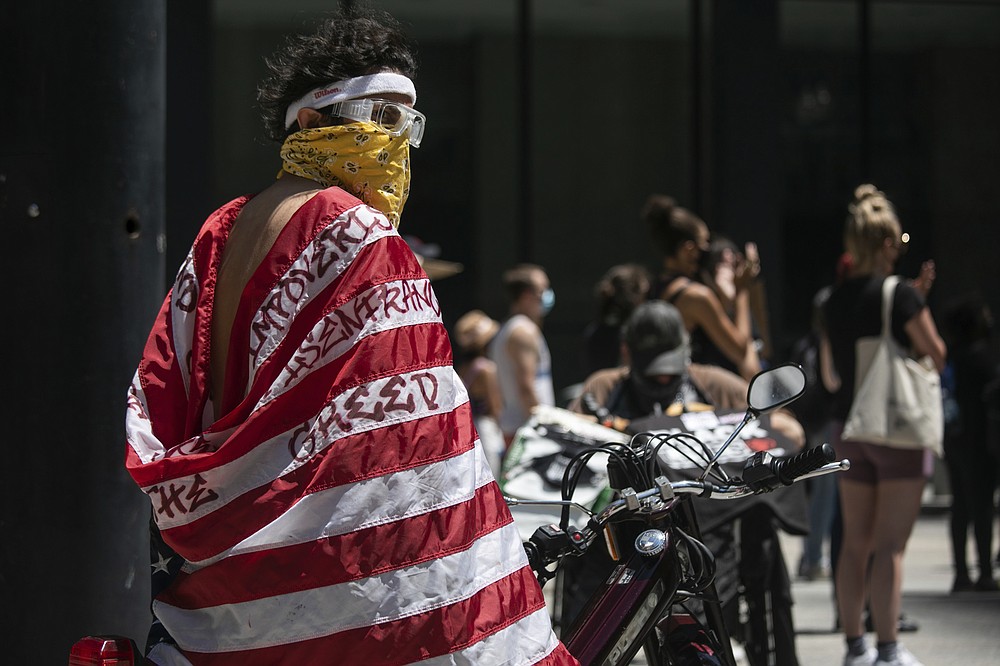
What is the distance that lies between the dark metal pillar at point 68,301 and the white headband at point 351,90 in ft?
2.86

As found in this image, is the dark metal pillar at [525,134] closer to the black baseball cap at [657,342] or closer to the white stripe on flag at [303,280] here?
the black baseball cap at [657,342]

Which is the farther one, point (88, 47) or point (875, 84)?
point (875, 84)

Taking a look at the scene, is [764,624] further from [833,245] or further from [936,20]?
[936,20]

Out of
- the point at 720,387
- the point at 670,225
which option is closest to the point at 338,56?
the point at 720,387

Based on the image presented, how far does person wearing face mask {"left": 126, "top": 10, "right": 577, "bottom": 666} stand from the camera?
2414 mm

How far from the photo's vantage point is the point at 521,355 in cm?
820

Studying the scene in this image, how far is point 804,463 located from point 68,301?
175cm

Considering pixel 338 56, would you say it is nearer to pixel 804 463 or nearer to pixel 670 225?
pixel 804 463

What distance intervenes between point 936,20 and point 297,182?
38.8 ft

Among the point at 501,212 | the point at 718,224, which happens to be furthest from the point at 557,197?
the point at 718,224

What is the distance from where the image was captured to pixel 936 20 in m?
13.4

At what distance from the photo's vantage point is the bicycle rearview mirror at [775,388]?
3.09 metres

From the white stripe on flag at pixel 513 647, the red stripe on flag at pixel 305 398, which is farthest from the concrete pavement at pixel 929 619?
the red stripe on flag at pixel 305 398

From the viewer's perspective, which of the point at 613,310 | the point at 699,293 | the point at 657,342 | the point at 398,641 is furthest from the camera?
the point at 613,310
